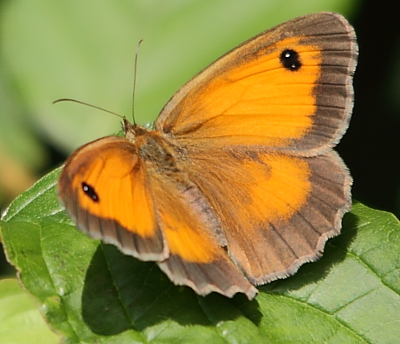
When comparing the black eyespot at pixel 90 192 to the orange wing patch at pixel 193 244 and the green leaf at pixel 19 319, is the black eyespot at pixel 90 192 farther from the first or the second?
the green leaf at pixel 19 319

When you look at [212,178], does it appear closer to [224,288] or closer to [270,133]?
[270,133]

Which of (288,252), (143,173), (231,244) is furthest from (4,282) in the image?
(288,252)

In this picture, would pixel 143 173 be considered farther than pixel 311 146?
No

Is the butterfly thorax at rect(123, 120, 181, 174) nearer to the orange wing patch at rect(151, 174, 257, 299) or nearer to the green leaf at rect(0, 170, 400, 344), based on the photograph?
the orange wing patch at rect(151, 174, 257, 299)

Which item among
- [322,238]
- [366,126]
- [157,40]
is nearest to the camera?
[322,238]

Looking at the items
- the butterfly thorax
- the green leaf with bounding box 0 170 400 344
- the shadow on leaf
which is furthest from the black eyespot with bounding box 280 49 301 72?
the shadow on leaf
